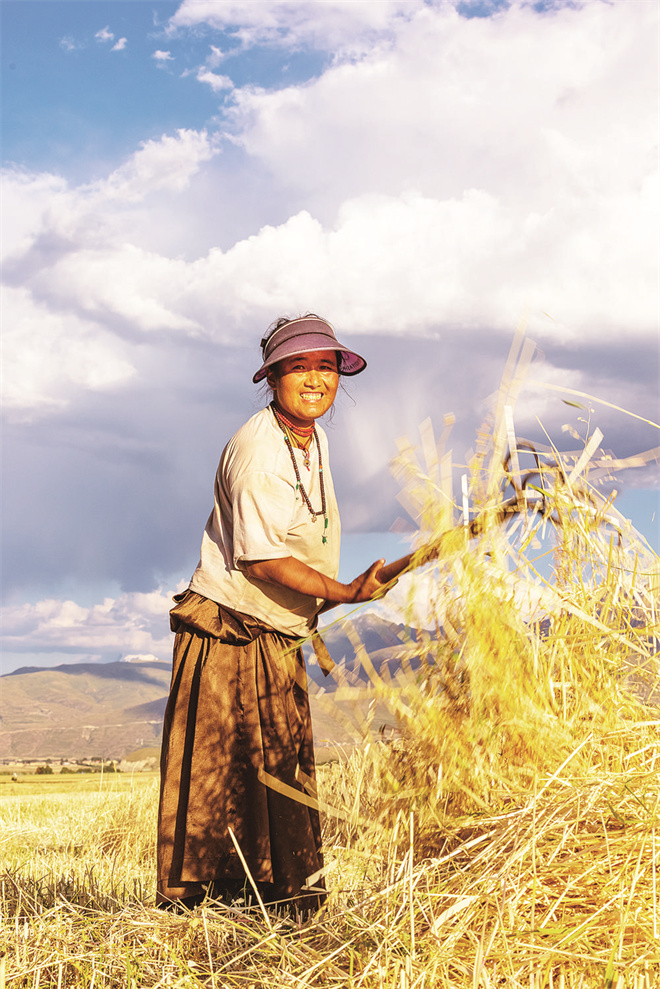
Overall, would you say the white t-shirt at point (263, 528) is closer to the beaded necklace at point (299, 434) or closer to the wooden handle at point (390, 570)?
the beaded necklace at point (299, 434)

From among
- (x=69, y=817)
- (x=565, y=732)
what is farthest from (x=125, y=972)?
(x=69, y=817)

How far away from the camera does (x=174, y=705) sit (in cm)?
304

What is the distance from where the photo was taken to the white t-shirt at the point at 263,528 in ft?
9.16

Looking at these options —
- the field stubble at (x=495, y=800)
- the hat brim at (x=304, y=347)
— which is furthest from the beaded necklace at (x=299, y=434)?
the field stubble at (x=495, y=800)

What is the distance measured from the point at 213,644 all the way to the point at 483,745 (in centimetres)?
138

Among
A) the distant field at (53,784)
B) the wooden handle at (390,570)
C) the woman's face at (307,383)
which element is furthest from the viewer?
the distant field at (53,784)

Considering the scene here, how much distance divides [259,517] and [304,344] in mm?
647

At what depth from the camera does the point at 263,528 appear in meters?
2.79

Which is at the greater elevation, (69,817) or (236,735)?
(236,735)

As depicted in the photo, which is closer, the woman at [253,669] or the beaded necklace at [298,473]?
the woman at [253,669]

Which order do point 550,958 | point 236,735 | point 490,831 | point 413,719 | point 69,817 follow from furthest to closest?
point 69,817
point 236,735
point 413,719
point 490,831
point 550,958

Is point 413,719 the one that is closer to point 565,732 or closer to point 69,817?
point 565,732

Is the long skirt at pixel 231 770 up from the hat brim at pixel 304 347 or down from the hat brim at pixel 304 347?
down

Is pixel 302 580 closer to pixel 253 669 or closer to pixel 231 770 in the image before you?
pixel 253 669
